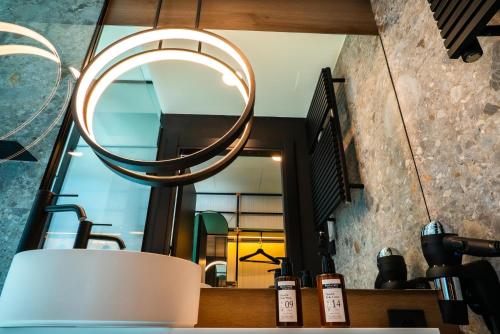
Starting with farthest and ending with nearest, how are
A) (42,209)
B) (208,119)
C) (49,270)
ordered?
(208,119) → (42,209) → (49,270)

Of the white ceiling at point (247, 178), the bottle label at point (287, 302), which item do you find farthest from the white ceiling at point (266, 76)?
the bottle label at point (287, 302)

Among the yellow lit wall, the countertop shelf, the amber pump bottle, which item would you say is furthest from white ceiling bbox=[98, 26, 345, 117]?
the countertop shelf

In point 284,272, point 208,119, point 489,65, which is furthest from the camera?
point 208,119

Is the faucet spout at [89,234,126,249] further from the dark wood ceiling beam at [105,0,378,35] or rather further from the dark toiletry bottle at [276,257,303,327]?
the dark wood ceiling beam at [105,0,378,35]

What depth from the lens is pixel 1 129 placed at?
1.29 m

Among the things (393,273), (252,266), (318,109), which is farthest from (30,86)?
(393,273)

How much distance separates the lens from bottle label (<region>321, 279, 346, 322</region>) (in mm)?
885

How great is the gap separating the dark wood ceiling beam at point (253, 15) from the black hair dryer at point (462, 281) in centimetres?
129

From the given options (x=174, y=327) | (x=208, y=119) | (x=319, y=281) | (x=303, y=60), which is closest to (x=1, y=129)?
(x=208, y=119)

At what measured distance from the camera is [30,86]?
55.7 inches

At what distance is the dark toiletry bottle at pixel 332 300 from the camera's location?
0.88 meters

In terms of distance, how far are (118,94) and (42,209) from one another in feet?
2.24

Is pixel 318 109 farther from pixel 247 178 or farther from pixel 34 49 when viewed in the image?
pixel 34 49

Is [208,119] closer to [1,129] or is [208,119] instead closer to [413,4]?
[1,129]
